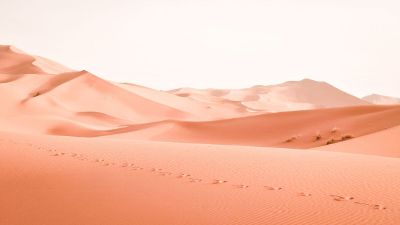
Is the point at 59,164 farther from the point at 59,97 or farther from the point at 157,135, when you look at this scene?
the point at 59,97

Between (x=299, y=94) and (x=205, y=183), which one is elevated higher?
(x=299, y=94)

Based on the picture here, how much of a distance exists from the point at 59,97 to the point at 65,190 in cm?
3905

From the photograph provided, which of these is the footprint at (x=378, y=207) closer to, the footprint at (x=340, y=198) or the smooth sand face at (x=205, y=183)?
the smooth sand face at (x=205, y=183)

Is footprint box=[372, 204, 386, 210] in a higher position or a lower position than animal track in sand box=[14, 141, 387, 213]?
lower

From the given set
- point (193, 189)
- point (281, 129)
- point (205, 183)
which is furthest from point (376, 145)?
point (193, 189)

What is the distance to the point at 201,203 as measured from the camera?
19.9 ft

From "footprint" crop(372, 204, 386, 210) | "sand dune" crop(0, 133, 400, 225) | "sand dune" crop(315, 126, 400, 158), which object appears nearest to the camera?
"sand dune" crop(0, 133, 400, 225)

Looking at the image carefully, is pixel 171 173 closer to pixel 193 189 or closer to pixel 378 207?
pixel 193 189

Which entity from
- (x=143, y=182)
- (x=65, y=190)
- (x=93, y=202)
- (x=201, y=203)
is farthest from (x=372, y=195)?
(x=65, y=190)

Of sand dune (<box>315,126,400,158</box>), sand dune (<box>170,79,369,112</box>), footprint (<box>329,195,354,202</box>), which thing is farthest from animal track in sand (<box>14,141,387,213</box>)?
sand dune (<box>170,79,369,112</box>)

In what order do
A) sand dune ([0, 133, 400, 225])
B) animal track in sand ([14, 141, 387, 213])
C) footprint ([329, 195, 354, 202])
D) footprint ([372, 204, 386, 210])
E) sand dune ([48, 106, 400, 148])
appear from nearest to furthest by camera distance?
1. sand dune ([0, 133, 400, 225])
2. footprint ([372, 204, 386, 210])
3. animal track in sand ([14, 141, 387, 213])
4. footprint ([329, 195, 354, 202])
5. sand dune ([48, 106, 400, 148])

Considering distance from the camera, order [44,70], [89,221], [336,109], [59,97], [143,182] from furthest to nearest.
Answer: [44,70] < [59,97] < [336,109] < [143,182] < [89,221]

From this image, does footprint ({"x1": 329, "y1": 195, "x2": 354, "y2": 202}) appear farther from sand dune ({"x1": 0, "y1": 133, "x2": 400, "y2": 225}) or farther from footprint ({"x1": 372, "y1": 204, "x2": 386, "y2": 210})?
footprint ({"x1": 372, "y1": 204, "x2": 386, "y2": 210})

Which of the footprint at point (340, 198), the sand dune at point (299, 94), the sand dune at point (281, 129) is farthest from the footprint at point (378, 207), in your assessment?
the sand dune at point (299, 94)
